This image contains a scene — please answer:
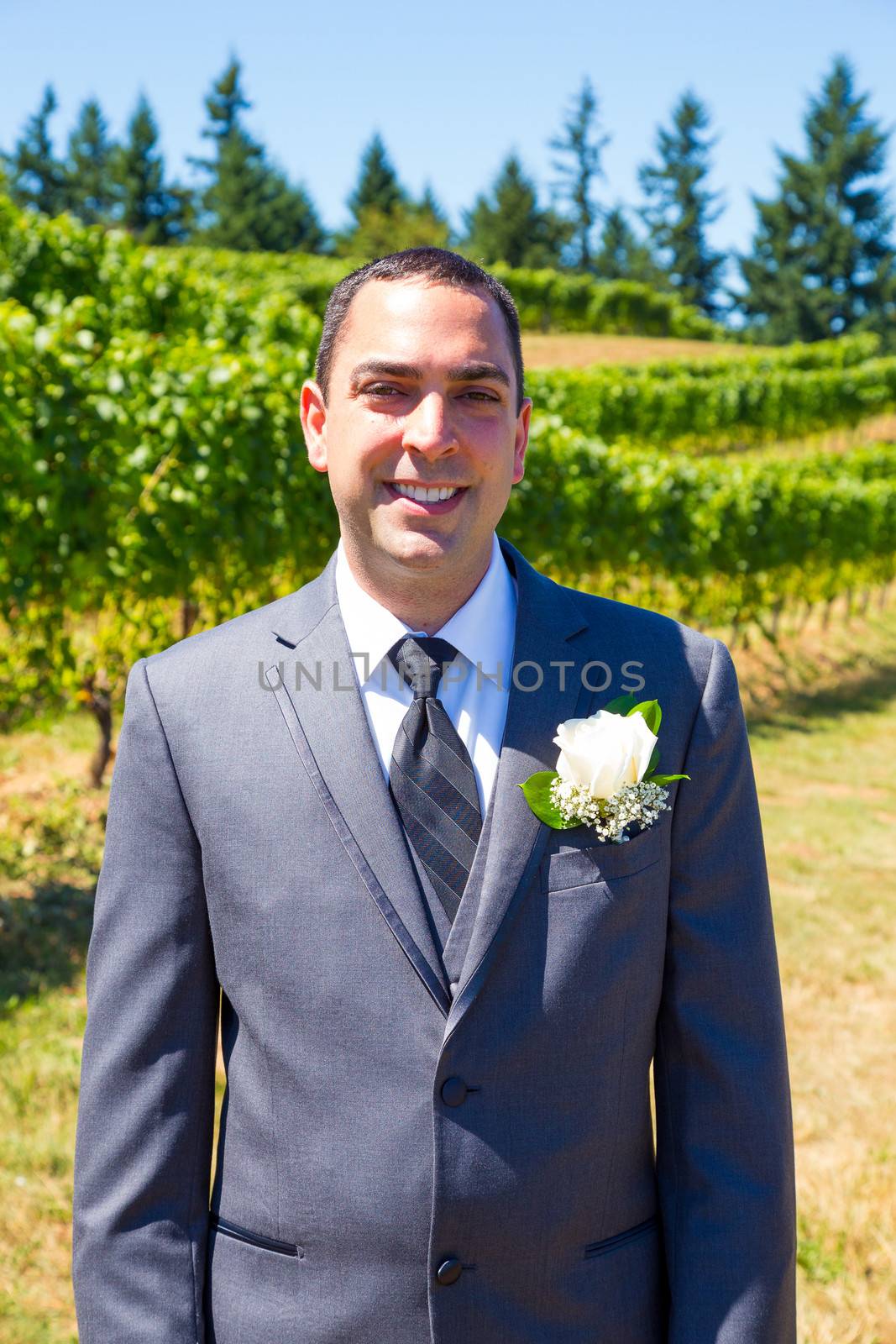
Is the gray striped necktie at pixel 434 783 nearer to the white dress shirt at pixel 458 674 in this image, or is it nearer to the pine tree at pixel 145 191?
the white dress shirt at pixel 458 674

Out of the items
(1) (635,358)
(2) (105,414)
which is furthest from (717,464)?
(1) (635,358)

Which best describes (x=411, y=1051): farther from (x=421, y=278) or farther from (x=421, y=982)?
(x=421, y=278)

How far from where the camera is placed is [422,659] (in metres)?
1.76

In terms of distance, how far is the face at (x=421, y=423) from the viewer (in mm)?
1644

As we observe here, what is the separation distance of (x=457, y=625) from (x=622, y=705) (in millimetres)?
313

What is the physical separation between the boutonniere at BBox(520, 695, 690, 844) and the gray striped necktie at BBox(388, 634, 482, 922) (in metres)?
0.12

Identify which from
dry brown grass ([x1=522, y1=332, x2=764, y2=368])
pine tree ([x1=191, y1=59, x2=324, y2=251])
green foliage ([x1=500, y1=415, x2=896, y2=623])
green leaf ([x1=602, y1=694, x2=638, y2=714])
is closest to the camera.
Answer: green leaf ([x1=602, y1=694, x2=638, y2=714])

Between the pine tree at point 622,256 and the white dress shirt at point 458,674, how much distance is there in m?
75.9

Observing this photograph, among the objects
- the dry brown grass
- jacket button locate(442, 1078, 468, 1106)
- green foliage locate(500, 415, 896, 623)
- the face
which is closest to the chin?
the face

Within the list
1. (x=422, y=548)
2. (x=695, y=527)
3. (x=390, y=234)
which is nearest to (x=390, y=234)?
(x=390, y=234)

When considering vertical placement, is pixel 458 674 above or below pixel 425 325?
below

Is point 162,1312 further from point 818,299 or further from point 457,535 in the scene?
point 818,299

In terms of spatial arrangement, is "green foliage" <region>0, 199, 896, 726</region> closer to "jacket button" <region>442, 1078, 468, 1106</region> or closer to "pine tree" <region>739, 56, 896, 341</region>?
"jacket button" <region>442, 1078, 468, 1106</region>

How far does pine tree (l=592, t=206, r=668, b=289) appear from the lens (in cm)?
7381
